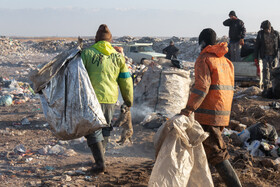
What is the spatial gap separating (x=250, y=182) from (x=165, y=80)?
3.04m

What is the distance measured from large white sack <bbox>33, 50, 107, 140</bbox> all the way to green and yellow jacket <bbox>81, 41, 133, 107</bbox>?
0.13m

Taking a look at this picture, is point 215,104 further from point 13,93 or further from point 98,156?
point 13,93

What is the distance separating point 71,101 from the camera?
3.50 metres

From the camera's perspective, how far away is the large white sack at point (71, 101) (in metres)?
3.48

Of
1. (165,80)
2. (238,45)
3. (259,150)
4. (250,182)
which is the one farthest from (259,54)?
(250,182)

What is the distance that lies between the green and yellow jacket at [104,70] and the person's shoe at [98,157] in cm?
48

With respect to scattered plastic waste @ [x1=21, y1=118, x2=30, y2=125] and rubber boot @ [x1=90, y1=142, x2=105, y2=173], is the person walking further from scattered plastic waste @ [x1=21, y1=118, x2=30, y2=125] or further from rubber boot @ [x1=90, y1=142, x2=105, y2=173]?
scattered plastic waste @ [x1=21, y1=118, x2=30, y2=125]

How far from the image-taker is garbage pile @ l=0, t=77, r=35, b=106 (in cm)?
827

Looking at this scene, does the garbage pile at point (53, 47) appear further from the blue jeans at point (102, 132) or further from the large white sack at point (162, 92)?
the blue jeans at point (102, 132)

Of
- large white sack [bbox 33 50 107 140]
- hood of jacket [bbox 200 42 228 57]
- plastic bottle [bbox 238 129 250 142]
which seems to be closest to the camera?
hood of jacket [bbox 200 42 228 57]

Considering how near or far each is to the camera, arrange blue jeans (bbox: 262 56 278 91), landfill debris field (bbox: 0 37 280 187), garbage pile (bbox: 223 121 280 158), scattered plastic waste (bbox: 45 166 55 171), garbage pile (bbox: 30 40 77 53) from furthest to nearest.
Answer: garbage pile (bbox: 30 40 77 53), blue jeans (bbox: 262 56 278 91), garbage pile (bbox: 223 121 280 158), scattered plastic waste (bbox: 45 166 55 171), landfill debris field (bbox: 0 37 280 187)

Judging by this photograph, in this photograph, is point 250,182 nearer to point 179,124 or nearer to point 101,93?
point 179,124

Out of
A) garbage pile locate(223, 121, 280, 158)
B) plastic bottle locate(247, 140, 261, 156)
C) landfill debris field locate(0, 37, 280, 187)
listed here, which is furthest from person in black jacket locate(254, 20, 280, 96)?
plastic bottle locate(247, 140, 261, 156)

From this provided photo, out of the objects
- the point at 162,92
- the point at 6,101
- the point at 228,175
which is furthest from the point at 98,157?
the point at 6,101
